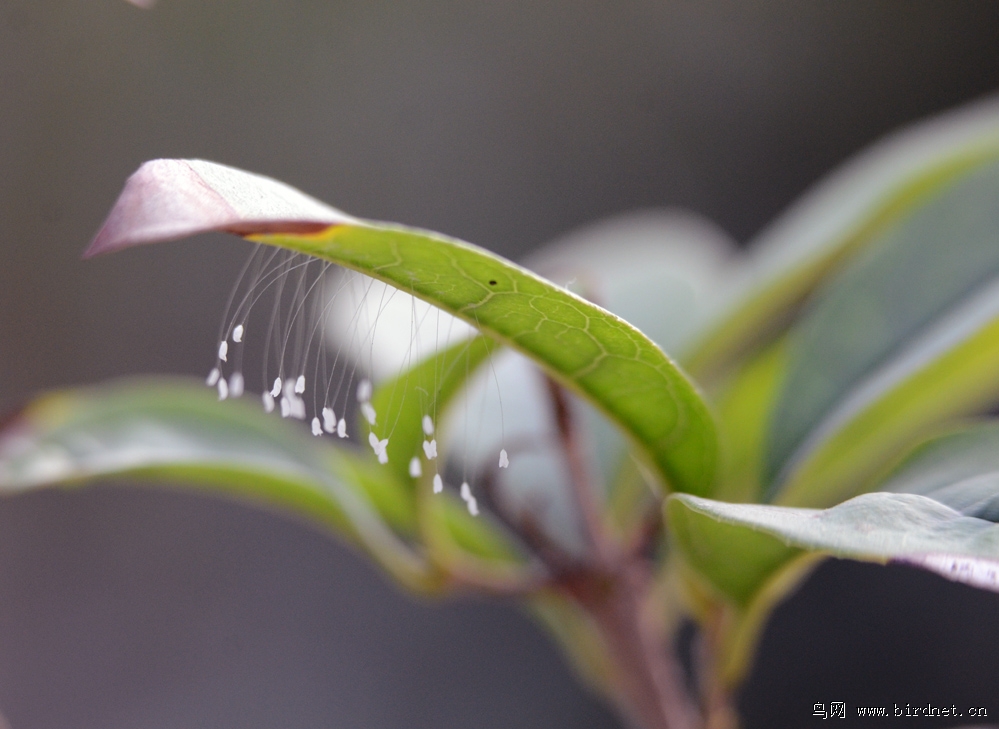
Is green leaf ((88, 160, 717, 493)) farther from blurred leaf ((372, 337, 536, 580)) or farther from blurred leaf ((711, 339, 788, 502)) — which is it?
blurred leaf ((711, 339, 788, 502))

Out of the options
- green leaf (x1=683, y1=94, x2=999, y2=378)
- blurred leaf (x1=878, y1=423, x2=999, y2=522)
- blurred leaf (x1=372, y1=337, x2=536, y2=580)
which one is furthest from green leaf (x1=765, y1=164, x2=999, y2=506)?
blurred leaf (x1=372, y1=337, x2=536, y2=580)

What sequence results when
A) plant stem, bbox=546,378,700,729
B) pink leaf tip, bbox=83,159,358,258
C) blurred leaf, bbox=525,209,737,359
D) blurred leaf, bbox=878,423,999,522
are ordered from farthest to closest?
blurred leaf, bbox=525,209,737,359
plant stem, bbox=546,378,700,729
blurred leaf, bbox=878,423,999,522
pink leaf tip, bbox=83,159,358,258

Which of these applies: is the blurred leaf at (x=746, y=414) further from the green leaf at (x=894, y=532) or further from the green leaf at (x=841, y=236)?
the green leaf at (x=894, y=532)

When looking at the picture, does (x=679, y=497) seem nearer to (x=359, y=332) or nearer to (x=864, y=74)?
(x=359, y=332)

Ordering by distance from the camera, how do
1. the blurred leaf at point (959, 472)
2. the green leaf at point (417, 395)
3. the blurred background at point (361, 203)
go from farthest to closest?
the blurred background at point (361, 203)
the green leaf at point (417, 395)
the blurred leaf at point (959, 472)

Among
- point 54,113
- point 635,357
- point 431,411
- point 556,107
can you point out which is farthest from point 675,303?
point 54,113

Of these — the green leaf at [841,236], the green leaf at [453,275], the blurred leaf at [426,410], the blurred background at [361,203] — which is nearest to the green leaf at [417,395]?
the blurred leaf at [426,410]

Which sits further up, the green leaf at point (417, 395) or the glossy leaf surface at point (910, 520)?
the green leaf at point (417, 395)
